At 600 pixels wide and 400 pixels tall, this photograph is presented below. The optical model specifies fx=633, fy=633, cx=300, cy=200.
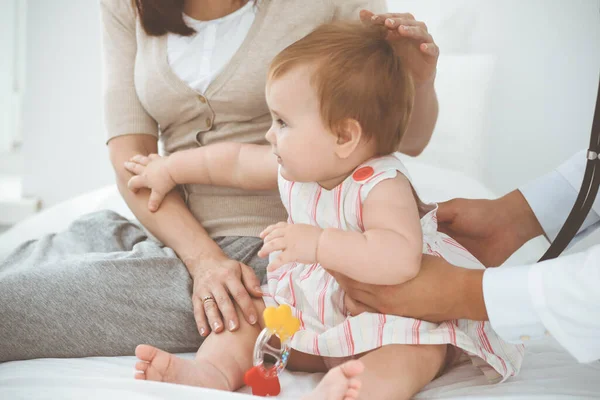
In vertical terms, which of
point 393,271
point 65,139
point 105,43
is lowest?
point 65,139

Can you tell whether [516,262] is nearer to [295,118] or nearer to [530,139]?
[530,139]

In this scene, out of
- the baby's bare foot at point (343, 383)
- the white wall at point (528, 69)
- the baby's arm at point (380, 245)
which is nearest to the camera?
the baby's bare foot at point (343, 383)

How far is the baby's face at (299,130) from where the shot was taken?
0.85 metres

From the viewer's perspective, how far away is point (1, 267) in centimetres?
109

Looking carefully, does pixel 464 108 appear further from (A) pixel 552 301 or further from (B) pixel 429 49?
(A) pixel 552 301

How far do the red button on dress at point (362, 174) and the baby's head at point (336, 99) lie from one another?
0.03 meters

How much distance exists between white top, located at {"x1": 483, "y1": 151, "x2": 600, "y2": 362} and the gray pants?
1.51 ft

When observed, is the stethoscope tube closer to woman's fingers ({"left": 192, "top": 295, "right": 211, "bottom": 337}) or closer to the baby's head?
the baby's head

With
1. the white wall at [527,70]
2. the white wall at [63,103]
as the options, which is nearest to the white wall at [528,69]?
the white wall at [527,70]

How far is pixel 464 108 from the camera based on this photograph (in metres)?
1.54

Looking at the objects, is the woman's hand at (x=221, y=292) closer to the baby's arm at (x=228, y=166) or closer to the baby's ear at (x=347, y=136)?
the baby's arm at (x=228, y=166)

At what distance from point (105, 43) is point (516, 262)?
3.10ft

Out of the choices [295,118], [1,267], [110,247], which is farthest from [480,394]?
[1,267]

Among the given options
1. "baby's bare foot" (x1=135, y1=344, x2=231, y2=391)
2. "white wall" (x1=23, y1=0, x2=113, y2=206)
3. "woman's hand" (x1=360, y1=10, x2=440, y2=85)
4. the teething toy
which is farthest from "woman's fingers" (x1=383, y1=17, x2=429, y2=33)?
"white wall" (x1=23, y1=0, x2=113, y2=206)
